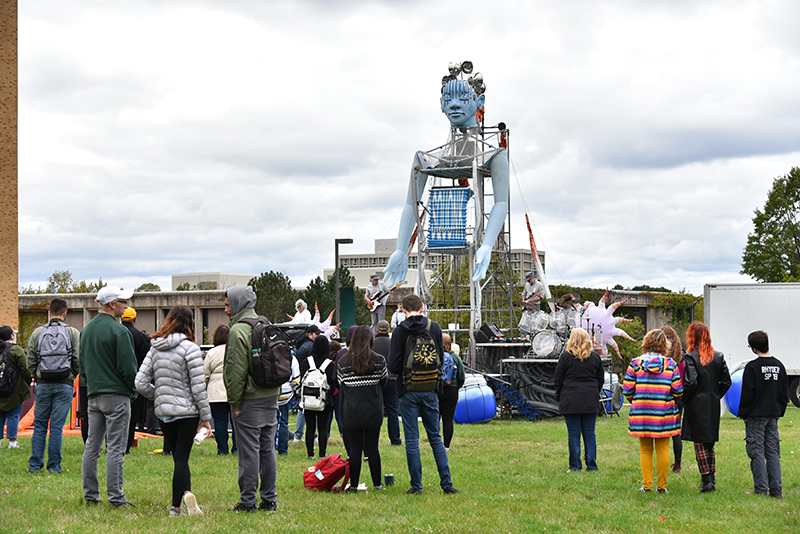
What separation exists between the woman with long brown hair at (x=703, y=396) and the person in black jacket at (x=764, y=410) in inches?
11.0

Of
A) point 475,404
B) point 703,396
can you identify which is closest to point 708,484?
point 703,396

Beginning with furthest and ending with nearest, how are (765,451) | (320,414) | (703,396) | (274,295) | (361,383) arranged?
(274,295) → (320,414) → (703,396) → (765,451) → (361,383)

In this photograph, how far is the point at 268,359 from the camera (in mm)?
6879

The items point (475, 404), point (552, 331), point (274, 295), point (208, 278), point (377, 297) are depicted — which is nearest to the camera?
point (475, 404)

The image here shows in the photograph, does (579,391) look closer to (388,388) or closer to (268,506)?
(388,388)

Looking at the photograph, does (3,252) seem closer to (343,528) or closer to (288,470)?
(288,470)

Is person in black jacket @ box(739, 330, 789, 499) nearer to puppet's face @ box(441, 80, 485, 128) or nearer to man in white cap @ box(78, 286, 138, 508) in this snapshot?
man in white cap @ box(78, 286, 138, 508)

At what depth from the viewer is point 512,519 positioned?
7.19 meters

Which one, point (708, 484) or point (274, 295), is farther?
point (274, 295)

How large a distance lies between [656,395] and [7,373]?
8.34 metres

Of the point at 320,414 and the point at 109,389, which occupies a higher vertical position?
the point at 109,389

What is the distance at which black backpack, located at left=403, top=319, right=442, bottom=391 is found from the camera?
26.1 ft

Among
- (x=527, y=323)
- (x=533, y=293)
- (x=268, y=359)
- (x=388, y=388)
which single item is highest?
(x=533, y=293)

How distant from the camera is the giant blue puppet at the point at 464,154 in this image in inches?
888
